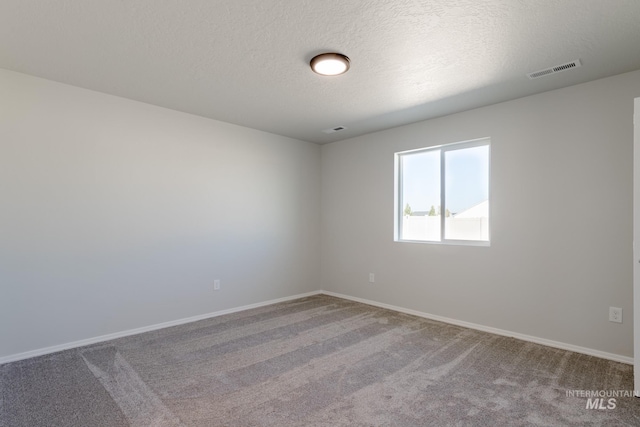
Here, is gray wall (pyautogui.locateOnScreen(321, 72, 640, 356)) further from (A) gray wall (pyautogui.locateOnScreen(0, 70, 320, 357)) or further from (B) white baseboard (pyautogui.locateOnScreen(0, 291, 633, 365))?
(A) gray wall (pyautogui.locateOnScreen(0, 70, 320, 357))

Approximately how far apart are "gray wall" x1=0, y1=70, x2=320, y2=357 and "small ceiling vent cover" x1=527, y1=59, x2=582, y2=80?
3217mm

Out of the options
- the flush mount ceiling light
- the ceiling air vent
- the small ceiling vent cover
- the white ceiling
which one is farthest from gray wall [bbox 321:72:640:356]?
the flush mount ceiling light

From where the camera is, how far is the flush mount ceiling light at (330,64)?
8.08ft

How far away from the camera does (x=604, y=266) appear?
2.78 m

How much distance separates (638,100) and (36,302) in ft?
16.3

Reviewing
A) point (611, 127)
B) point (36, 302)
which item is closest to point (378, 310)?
point (611, 127)

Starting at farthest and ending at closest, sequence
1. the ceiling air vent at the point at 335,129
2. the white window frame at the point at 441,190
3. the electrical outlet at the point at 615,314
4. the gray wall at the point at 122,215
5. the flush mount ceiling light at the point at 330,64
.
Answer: the ceiling air vent at the point at 335,129 → the white window frame at the point at 441,190 → the gray wall at the point at 122,215 → the electrical outlet at the point at 615,314 → the flush mount ceiling light at the point at 330,64

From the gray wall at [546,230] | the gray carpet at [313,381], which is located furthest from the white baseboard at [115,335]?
the gray wall at [546,230]

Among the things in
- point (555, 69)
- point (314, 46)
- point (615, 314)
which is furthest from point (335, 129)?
point (615, 314)

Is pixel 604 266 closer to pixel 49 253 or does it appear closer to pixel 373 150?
pixel 373 150

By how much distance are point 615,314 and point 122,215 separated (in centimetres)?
467

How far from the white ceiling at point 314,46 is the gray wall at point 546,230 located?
0.27m

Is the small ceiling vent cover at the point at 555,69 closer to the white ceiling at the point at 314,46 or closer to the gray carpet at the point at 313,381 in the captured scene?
the white ceiling at the point at 314,46

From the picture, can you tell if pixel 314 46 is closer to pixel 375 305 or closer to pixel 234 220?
pixel 234 220
